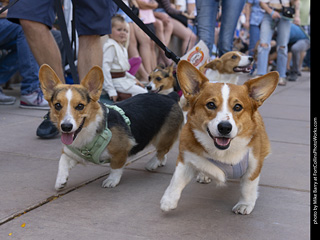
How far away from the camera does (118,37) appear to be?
6965 millimetres

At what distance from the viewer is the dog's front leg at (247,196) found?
276cm

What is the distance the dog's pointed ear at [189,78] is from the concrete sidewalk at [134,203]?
2.47 ft

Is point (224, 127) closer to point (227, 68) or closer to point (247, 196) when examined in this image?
point (247, 196)

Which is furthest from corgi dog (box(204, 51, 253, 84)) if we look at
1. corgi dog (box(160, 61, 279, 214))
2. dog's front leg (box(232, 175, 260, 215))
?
dog's front leg (box(232, 175, 260, 215))

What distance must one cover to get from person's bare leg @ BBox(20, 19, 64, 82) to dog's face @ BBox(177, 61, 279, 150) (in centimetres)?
192

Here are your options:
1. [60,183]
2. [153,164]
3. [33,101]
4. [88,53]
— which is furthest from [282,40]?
[60,183]

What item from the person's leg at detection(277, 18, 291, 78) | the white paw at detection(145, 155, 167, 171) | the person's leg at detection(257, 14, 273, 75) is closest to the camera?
the white paw at detection(145, 155, 167, 171)

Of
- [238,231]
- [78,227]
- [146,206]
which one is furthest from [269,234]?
[78,227]

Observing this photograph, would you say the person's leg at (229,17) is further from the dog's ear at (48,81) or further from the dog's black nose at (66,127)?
the dog's black nose at (66,127)

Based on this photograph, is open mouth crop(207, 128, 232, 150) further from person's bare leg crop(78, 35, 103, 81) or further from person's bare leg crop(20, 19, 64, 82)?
person's bare leg crop(20, 19, 64, 82)

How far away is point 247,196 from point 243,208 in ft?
0.27

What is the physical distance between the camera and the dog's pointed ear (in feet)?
9.14
